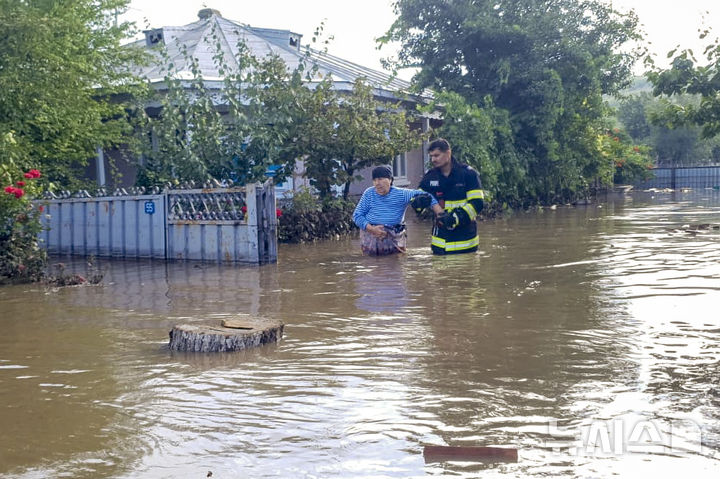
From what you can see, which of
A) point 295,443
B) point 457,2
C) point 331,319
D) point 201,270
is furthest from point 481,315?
point 457,2

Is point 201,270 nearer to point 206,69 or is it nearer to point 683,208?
point 206,69

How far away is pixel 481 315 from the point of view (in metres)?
8.43

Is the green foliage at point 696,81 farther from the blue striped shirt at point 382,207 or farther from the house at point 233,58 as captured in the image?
the house at point 233,58

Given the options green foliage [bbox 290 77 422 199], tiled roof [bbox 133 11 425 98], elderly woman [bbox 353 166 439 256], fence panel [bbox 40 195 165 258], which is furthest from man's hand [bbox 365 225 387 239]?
tiled roof [bbox 133 11 425 98]

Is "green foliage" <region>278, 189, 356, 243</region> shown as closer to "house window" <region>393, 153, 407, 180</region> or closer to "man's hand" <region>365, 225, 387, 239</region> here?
"man's hand" <region>365, 225, 387, 239</region>

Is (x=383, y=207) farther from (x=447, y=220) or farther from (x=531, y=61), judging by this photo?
(x=531, y=61)

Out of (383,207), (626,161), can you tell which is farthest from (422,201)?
(626,161)

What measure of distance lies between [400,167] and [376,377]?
2182 cm

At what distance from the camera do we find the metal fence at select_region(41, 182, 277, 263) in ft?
44.5

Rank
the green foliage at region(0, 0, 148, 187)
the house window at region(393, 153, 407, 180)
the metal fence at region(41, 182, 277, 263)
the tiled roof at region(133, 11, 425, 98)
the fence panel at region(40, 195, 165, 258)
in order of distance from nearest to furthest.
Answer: the metal fence at region(41, 182, 277, 263), the green foliage at region(0, 0, 148, 187), the fence panel at region(40, 195, 165, 258), the tiled roof at region(133, 11, 425, 98), the house window at region(393, 153, 407, 180)

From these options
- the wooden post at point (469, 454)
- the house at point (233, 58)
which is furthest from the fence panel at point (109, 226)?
the wooden post at point (469, 454)

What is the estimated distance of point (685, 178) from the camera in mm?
44312

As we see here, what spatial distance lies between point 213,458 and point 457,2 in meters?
23.4

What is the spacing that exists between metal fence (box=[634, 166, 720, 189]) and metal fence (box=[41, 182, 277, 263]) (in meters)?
33.7
